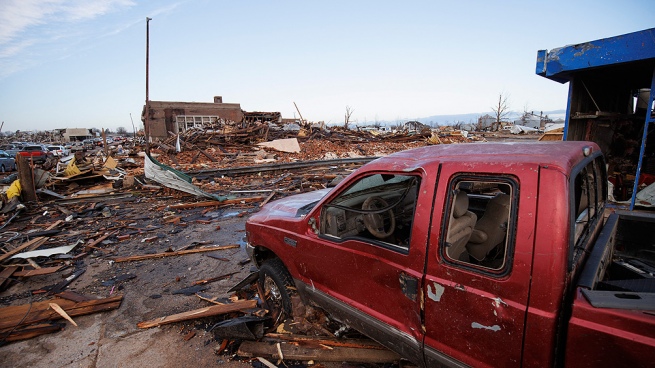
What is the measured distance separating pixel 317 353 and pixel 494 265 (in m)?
1.82

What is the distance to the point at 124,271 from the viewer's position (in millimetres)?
5363

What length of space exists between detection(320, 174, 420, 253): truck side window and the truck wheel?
938 mm

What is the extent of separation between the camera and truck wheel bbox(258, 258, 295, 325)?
11.4 feet

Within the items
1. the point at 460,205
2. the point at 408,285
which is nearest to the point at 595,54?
the point at 460,205

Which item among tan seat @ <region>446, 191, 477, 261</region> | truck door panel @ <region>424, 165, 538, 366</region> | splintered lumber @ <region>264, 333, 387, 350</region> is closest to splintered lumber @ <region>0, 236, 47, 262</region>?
splintered lumber @ <region>264, 333, 387, 350</region>

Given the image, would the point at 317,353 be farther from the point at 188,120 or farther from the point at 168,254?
the point at 188,120

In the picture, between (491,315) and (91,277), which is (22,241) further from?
(491,315)

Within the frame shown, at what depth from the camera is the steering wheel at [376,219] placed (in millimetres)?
2764

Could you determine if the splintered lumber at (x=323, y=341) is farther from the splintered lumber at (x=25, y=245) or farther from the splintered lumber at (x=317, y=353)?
the splintered lumber at (x=25, y=245)

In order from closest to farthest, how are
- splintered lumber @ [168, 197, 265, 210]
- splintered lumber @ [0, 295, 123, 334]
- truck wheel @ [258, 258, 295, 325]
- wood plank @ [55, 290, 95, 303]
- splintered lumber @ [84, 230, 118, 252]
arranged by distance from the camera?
truck wheel @ [258, 258, 295, 325]
splintered lumber @ [0, 295, 123, 334]
wood plank @ [55, 290, 95, 303]
splintered lumber @ [84, 230, 118, 252]
splintered lumber @ [168, 197, 265, 210]

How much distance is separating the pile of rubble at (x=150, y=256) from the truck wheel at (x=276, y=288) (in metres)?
0.11

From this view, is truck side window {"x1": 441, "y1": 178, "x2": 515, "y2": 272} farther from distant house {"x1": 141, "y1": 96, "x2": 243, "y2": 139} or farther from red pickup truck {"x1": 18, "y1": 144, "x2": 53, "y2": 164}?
distant house {"x1": 141, "y1": 96, "x2": 243, "y2": 139}

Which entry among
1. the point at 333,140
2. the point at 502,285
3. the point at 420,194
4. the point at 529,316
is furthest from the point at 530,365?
the point at 333,140

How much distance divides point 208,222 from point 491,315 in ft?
24.0
